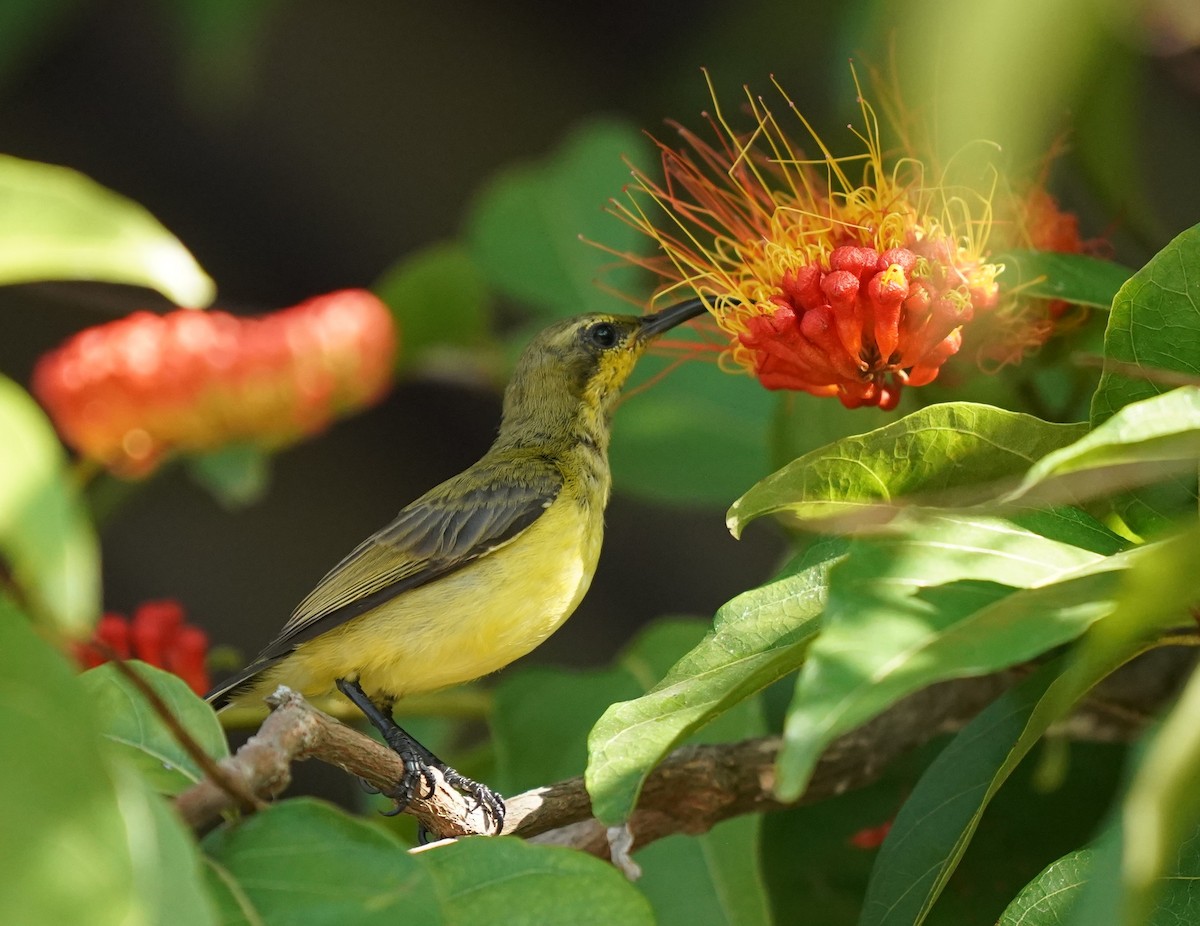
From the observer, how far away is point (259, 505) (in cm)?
544

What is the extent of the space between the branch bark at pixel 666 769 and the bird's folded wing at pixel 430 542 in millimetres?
734

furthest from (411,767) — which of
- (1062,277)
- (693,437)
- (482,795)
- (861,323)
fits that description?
(693,437)

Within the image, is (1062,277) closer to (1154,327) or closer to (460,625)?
(1154,327)

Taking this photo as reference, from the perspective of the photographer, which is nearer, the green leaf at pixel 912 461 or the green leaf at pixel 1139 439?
the green leaf at pixel 1139 439

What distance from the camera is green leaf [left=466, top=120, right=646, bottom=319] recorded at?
A: 4301 mm

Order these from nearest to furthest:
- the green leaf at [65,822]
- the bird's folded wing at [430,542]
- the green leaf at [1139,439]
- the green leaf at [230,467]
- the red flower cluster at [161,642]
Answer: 1. the green leaf at [65,822]
2. the green leaf at [1139,439]
3. the red flower cluster at [161,642]
4. the bird's folded wing at [430,542]
5. the green leaf at [230,467]

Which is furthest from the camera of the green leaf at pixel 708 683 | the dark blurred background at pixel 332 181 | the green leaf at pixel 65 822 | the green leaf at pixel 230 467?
the dark blurred background at pixel 332 181

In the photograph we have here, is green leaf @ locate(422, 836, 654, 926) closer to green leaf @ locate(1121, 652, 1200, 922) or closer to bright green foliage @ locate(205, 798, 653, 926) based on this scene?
bright green foliage @ locate(205, 798, 653, 926)

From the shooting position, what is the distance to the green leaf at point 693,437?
3740mm

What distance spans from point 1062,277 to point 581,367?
181 centimetres

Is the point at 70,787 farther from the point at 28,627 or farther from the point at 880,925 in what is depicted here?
the point at 880,925

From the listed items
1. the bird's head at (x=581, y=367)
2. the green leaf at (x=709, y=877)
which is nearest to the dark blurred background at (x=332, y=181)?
the bird's head at (x=581, y=367)

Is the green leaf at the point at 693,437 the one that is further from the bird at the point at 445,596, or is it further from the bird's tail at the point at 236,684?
the bird's tail at the point at 236,684

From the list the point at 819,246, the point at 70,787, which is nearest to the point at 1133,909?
the point at 70,787
